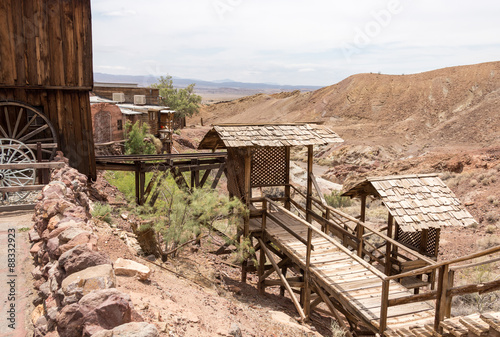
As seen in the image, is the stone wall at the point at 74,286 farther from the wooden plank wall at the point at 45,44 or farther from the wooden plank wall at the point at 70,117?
the wooden plank wall at the point at 45,44

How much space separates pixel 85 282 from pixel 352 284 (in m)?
5.32

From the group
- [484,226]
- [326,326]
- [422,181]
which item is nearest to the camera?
[326,326]

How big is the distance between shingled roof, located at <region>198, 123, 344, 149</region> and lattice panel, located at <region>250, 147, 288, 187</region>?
32.0 inches

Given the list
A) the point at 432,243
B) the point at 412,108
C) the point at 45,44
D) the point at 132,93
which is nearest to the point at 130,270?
the point at 432,243

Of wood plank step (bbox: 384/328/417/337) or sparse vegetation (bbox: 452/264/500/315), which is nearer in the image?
wood plank step (bbox: 384/328/417/337)

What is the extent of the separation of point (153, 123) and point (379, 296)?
108ft

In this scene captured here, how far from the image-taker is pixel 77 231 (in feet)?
16.0

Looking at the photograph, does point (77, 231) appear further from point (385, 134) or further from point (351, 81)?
point (351, 81)

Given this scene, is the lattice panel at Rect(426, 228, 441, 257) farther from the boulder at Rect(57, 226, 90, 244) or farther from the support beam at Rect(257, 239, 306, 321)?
the boulder at Rect(57, 226, 90, 244)

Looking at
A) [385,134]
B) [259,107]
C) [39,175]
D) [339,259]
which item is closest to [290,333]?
[339,259]

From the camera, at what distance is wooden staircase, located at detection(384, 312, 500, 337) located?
4337 millimetres

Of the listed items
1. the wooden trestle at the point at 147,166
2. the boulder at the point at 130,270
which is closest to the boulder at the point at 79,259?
the boulder at the point at 130,270

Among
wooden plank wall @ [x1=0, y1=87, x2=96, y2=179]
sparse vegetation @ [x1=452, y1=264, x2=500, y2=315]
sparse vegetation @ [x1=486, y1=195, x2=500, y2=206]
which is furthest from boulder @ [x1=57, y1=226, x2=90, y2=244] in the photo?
sparse vegetation @ [x1=486, y1=195, x2=500, y2=206]

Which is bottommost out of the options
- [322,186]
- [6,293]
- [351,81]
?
[322,186]
